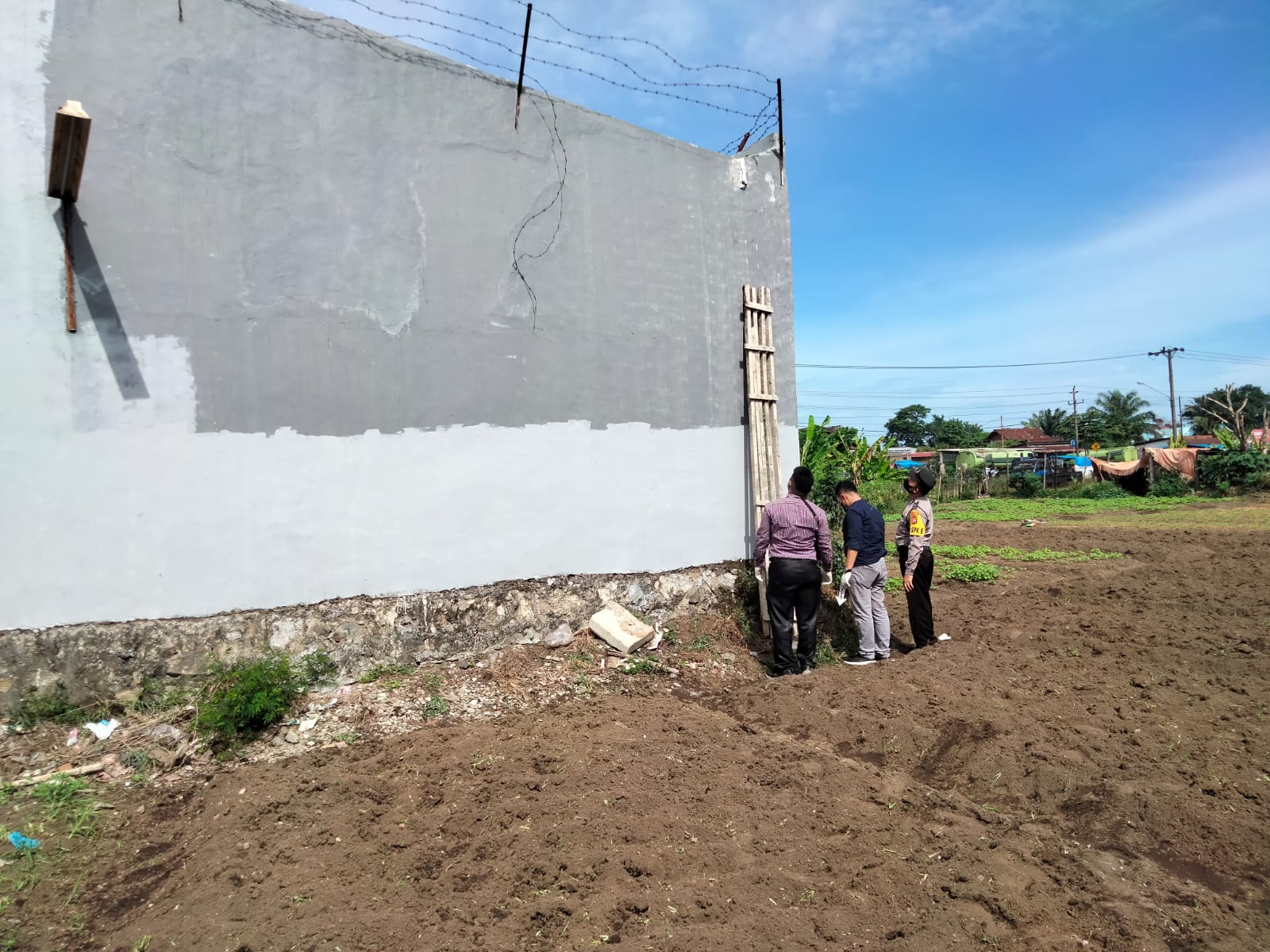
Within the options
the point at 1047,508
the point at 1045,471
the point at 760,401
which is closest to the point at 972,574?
the point at 760,401

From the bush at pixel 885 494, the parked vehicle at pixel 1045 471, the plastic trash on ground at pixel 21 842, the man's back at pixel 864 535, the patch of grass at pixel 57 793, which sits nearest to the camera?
the plastic trash on ground at pixel 21 842

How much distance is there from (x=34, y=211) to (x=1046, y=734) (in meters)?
7.64

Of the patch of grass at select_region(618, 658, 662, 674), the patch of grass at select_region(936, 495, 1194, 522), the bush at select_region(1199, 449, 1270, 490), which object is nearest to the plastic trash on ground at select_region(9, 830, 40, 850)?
the patch of grass at select_region(618, 658, 662, 674)

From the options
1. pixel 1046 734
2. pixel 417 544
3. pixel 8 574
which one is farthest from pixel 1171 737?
pixel 8 574

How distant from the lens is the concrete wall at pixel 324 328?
492 centimetres

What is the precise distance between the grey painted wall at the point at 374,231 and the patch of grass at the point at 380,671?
191 centimetres

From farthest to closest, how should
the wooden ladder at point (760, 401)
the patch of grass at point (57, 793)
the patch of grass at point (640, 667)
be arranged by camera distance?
the wooden ladder at point (760, 401) → the patch of grass at point (640, 667) → the patch of grass at point (57, 793)

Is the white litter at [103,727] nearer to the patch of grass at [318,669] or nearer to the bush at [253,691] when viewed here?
the bush at [253,691]

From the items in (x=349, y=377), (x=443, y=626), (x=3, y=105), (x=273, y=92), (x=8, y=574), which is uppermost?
(x=273, y=92)

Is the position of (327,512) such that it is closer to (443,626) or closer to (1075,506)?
(443,626)

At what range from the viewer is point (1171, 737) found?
16.1 ft

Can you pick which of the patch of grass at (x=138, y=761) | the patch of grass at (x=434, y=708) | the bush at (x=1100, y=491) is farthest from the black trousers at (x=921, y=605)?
the bush at (x=1100, y=491)

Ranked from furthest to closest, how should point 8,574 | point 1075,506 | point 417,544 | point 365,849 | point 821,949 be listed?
point 1075,506, point 417,544, point 8,574, point 365,849, point 821,949

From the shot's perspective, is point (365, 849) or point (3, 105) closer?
point (365, 849)
